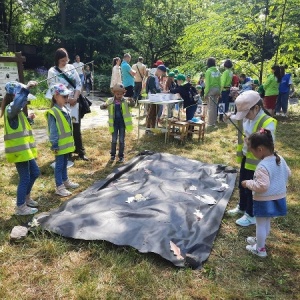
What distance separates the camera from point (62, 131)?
3.98 meters

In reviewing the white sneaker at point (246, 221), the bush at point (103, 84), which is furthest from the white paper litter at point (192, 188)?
the bush at point (103, 84)

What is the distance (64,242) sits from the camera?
3064mm

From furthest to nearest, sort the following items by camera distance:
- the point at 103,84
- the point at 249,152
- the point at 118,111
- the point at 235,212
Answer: the point at 103,84
the point at 118,111
the point at 235,212
the point at 249,152

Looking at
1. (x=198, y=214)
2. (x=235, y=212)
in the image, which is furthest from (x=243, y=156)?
(x=198, y=214)

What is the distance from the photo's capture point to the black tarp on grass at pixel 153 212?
3.02m

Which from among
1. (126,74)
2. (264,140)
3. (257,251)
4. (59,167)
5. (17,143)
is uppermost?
(126,74)

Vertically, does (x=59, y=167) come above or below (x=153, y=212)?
above

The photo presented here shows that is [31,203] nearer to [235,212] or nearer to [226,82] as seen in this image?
[235,212]

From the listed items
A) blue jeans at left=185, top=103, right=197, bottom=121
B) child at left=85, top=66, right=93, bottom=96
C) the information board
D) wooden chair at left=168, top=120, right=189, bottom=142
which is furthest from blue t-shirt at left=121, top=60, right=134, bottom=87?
child at left=85, top=66, right=93, bottom=96

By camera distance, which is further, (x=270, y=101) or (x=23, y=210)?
(x=270, y=101)

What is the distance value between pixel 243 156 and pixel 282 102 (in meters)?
7.68

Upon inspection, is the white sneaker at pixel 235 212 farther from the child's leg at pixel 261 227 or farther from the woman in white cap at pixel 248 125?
the child's leg at pixel 261 227

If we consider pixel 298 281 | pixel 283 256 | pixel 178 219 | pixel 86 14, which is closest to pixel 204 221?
pixel 178 219

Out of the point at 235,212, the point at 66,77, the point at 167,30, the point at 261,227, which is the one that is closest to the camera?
the point at 261,227
